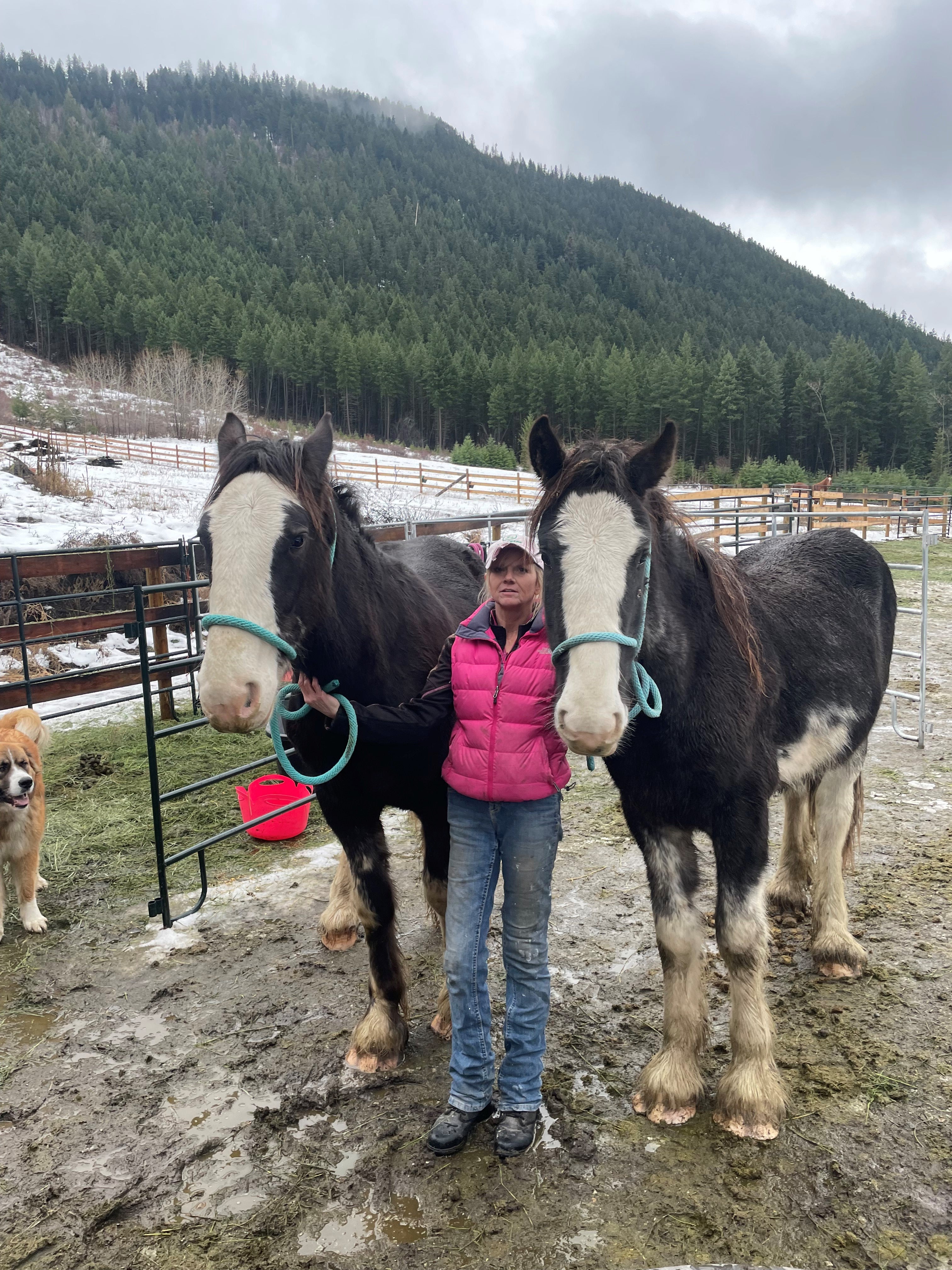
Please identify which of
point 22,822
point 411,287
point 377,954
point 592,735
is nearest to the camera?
point 592,735

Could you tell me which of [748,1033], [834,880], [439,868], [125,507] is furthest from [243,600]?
[125,507]

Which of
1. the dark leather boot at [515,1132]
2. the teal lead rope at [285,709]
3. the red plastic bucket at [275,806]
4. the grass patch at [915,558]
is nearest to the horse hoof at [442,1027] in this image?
the dark leather boot at [515,1132]

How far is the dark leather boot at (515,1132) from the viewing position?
2123mm

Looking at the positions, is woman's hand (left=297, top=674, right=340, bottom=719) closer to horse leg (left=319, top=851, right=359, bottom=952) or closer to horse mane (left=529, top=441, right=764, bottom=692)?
horse mane (left=529, top=441, right=764, bottom=692)

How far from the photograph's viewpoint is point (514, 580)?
7.07 ft

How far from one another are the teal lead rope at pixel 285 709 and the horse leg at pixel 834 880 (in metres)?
2.22

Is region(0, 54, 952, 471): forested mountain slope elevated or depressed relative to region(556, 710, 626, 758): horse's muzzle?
elevated

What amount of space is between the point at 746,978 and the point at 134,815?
416 cm

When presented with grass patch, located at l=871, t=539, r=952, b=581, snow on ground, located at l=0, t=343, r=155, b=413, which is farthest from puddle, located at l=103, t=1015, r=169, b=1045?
snow on ground, located at l=0, t=343, r=155, b=413

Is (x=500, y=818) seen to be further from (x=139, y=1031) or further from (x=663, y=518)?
(x=139, y=1031)

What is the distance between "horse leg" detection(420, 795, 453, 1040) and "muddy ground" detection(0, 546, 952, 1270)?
100 millimetres

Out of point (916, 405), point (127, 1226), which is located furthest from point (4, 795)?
point (916, 405)

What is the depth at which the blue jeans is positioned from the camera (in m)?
2.20

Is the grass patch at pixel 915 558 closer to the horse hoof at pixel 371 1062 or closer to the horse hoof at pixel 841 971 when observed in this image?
the horse hoof at pixel 841 971
